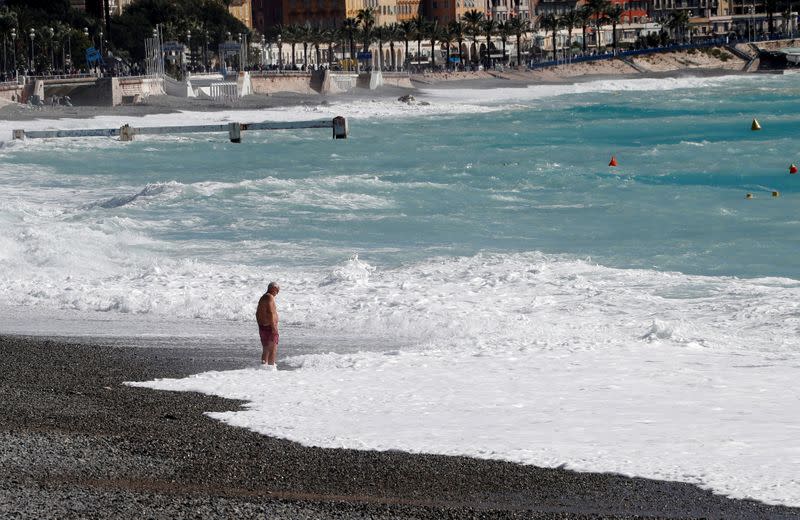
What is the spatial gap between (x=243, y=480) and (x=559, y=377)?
6070mm

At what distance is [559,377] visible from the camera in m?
17.4

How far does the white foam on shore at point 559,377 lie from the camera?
13.8m

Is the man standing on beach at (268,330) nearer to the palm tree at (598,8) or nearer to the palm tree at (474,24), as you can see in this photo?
the palm tree at (474,24)

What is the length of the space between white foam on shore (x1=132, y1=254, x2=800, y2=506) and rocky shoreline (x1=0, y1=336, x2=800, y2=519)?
1.53ft

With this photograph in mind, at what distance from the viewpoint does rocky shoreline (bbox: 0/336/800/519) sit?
11.4 m

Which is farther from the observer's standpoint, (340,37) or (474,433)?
(340,37)

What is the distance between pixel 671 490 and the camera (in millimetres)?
12320

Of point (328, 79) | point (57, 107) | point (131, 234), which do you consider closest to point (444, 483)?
point (131, 234)

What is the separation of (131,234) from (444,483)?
2146cm

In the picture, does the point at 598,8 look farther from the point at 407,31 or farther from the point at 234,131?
the point at 234,131

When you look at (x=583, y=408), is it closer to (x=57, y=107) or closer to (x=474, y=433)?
(x=474, y=433)

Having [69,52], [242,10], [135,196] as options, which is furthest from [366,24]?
[135,196]

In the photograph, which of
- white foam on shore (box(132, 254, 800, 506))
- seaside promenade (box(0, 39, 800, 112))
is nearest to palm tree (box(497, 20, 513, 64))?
seaside promenade (box(0, 39, 800, 112))

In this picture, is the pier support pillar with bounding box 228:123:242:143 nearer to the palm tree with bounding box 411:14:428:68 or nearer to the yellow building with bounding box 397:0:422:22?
the palm tree with bounding box 411:14:428:68
